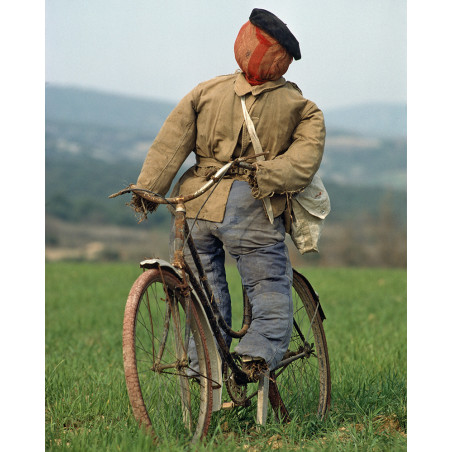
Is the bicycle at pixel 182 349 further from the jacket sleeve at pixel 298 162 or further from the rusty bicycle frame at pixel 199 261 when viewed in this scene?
the jacket sleeve at pixel 298 162

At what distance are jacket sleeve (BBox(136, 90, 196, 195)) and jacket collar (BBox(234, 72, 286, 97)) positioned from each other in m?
0.24

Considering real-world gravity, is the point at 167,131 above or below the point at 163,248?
above

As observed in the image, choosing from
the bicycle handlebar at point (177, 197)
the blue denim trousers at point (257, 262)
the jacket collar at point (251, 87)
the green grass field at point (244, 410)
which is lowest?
the green grass field at point (244, 410)

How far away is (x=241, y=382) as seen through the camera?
400 centimetres

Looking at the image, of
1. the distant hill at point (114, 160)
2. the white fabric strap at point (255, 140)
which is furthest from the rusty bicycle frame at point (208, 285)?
the distant hill at point (114, 160)

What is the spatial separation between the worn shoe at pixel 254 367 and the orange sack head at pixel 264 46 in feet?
4.77

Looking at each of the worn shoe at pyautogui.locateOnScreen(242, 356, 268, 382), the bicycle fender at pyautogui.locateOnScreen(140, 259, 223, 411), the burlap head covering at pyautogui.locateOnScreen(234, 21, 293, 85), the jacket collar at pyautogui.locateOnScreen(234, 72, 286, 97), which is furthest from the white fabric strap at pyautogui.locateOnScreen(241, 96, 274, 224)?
the worn shoe at pyautogui.locateOnScreen(242, 356, 268, 382)

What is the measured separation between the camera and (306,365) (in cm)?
462

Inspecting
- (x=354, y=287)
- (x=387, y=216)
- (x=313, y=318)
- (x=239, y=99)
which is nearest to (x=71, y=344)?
(x=313, y=318)

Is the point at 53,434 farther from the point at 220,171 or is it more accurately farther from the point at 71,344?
the point at 71,344

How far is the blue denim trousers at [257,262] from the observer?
3.91m

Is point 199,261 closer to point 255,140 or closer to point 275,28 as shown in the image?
point 255,140

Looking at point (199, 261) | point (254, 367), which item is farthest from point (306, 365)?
point (199, 261)
